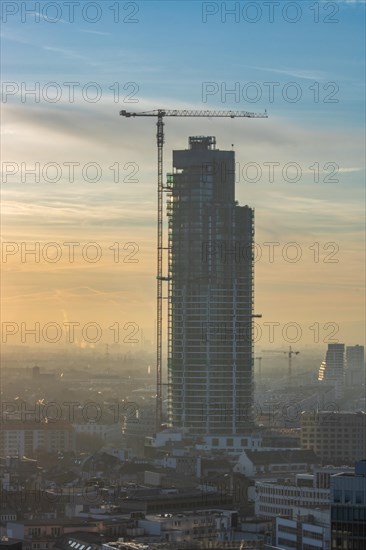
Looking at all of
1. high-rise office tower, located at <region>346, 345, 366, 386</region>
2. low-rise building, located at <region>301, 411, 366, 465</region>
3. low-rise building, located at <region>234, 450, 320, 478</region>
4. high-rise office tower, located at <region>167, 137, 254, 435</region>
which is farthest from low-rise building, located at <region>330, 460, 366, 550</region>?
high-rise office tower, located at <region>346, 345, 366, 386</region>

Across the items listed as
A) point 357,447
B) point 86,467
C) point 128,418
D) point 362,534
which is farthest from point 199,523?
point 128,418

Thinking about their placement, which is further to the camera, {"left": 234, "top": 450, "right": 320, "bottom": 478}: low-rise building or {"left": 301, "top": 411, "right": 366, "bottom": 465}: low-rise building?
{"left": 301, "top": 411, "right": 366, "bottom": 465}: low-rise building

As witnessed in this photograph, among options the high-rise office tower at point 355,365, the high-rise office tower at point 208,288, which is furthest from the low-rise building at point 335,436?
the high-rise office tower at point 355,365

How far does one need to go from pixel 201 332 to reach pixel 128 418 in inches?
420

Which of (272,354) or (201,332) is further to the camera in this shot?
(272,354)

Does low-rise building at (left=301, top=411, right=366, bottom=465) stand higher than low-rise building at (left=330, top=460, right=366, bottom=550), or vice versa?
low-rise building at (left=301, top=411, right=366, bottom=465)

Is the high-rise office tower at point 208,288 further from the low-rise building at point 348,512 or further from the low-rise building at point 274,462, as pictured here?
the low-rise building at point 348,512

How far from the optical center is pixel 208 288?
76875mm

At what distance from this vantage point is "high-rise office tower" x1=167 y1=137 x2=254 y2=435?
252 feet

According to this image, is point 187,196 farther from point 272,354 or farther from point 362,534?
point 362,534

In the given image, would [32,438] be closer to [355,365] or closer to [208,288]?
[208,288]

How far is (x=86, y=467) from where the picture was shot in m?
67.9

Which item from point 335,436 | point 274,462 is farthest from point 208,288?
point 274,462

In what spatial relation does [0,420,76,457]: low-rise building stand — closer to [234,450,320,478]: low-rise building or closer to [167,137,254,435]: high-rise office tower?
[167,137,254,435]: high-rise office tower
